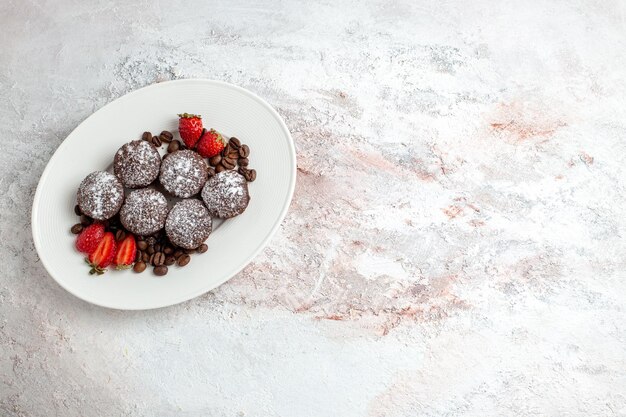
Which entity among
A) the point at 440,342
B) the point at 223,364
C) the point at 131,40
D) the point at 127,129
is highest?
the point at 131,40

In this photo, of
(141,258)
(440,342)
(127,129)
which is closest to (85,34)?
(127,129)

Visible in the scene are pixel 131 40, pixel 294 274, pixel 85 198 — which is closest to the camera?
pixel 85 198

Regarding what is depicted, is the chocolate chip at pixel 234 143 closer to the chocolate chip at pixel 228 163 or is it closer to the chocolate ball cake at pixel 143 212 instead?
the chocolate chip at pixel 228 163

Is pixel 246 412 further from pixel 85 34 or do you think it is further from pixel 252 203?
pixel 85 34

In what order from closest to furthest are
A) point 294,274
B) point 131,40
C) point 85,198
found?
point 85,198 → point 294,274 → point 131,40

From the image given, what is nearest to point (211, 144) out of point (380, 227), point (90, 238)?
point (90, 238)

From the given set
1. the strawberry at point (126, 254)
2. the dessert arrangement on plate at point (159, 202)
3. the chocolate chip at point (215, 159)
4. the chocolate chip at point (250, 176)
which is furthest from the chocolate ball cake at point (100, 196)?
the chocolate chip at point (250, 176)

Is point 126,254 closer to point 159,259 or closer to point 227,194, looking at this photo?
point 159,259

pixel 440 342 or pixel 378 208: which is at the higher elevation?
pixel 378 208
